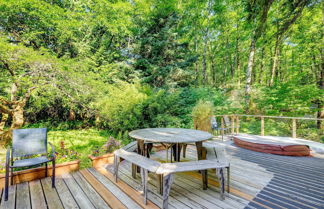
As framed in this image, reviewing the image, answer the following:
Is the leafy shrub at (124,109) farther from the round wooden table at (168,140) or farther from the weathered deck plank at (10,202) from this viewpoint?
the weathered deck plank at (10,202)

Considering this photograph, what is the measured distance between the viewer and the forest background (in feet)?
16.4

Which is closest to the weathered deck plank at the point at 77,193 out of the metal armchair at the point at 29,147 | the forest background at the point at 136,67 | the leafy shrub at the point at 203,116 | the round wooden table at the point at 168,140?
the metal armchair at the point at 29,147

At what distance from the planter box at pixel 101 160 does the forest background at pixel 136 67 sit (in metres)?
1.73

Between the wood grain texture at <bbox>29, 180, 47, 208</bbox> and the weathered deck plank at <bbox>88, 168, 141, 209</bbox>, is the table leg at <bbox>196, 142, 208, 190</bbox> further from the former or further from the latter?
the wood grain texture at <bbox>29, 180, 47, 208</bbox>

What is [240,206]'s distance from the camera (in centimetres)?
190

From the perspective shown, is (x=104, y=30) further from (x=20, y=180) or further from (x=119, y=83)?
(x=20, y=180)

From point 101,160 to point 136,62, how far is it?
6.12 m

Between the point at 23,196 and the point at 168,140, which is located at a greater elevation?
the point at 168,140

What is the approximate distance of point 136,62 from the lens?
27.2 ft

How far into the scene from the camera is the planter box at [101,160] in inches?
123

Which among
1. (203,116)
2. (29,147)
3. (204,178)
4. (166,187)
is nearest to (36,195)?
(29,147)

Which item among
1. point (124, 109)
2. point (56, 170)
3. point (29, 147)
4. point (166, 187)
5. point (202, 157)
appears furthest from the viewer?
point (124, 109)

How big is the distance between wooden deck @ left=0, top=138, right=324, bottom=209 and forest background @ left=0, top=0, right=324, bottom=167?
2599 mm

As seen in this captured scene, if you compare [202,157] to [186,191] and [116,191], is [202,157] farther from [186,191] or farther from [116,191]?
[116,191]
